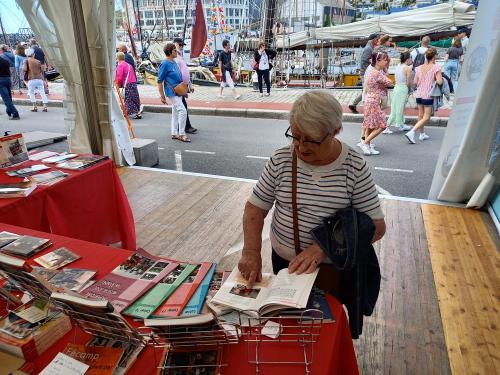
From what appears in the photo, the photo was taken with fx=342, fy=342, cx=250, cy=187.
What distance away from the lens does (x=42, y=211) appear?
90.9 inches

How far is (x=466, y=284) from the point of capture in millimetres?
2598

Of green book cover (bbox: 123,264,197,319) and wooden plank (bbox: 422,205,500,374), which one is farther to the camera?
wooden plank (bbox: 422,205,500,374)

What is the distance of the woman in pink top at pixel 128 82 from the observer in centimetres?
736

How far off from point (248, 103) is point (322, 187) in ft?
28.3

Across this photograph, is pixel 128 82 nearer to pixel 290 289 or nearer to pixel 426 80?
pixel 426 80

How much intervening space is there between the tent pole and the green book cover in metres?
3.90

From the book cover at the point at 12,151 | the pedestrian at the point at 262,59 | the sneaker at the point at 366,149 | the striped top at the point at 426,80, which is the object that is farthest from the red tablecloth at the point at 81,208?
the pedestrian at the point at 262,59

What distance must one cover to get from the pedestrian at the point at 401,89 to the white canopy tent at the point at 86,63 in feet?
15.6

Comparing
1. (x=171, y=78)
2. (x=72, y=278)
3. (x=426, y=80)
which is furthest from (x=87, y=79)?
(x=426, y=80)

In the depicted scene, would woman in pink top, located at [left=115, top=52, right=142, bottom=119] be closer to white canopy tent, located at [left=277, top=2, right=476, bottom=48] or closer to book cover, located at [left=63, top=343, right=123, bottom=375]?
book cover, located at [left=63, top=343, right=123, bottom=375]

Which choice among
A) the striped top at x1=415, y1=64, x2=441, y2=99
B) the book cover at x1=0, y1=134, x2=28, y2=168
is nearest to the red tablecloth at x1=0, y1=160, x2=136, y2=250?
the book cover at x1=0, y1=134, x2=28, y2=168

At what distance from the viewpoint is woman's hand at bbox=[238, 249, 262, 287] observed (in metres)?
1.27

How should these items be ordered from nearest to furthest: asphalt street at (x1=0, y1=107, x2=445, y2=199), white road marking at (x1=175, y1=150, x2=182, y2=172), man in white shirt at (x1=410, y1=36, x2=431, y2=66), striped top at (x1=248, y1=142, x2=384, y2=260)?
striped top at (x1=248, y1=142, x2=384, y2=260)
asphalt street at (x1=0, y1=107, x2=445, y2=199)
white road marking at (x1=175, y1=150, x2=182, y2=172)
man in white shirt at (x1=410, y1=36, x2=431, y2=66)

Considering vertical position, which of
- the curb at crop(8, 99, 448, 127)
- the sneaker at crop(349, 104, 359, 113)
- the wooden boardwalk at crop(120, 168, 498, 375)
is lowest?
the wooden boardwalk at crop(120, 168, 498, 375)
